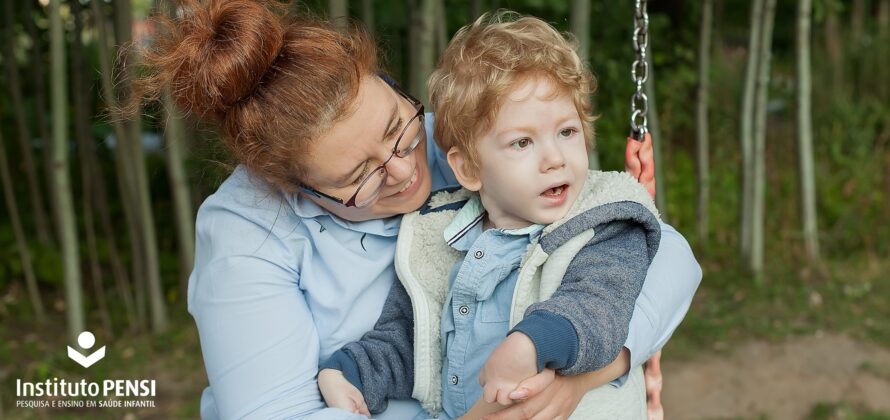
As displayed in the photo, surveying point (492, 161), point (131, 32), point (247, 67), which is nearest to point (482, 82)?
point (492, 161)

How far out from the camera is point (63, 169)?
459cm

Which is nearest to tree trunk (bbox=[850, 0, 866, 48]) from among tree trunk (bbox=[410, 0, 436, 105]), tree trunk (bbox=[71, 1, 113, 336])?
tree trunk (bbox=[410, 0, 436, 105])

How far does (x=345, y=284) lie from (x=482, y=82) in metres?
0.57

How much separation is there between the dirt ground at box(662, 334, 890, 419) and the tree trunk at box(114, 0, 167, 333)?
269 centimetres

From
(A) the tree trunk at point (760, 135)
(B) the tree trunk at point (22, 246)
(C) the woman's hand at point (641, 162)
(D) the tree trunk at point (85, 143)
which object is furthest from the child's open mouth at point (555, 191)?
(B) the tree trunk at point (22, 246)

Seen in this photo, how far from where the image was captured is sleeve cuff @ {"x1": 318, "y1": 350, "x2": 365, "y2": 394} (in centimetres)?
218

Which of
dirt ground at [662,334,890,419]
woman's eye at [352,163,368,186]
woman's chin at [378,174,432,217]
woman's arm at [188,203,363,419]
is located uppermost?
woman's eye at [352,163,368,186]

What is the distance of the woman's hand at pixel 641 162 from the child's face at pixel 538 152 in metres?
Result: 0.34

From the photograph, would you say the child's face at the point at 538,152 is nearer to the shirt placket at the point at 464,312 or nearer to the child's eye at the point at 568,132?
Result: the child's eye at the point at 568,132

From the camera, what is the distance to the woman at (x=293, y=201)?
→ 6.84 ft

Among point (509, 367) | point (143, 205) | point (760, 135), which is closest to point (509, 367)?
point (509, 367)

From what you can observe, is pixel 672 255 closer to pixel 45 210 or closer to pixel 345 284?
pixel 345 284

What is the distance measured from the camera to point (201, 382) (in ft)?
16.1

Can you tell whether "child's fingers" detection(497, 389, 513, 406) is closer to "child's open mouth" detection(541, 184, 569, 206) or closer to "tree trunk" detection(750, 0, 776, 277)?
"child's open mouth" detection(541, 184, 569, 206)
